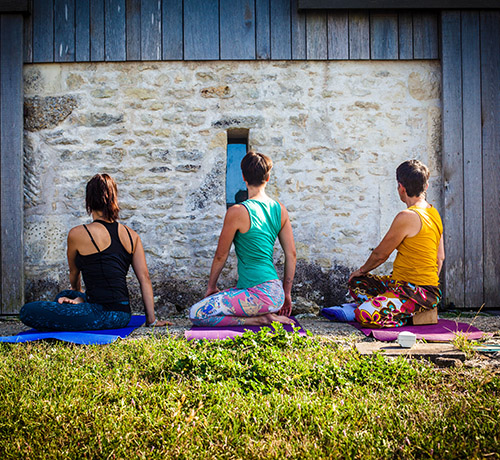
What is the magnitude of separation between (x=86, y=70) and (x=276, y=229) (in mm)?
3032

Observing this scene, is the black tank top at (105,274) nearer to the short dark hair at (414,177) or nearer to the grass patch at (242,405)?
the grass patch at (242,405)

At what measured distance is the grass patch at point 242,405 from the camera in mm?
1879

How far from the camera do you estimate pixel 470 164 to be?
5.37 metres

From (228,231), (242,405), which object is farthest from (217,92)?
(242,405)

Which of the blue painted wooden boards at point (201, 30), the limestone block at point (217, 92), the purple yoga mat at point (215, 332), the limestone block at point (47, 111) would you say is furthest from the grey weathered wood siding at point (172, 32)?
the purple yoga mat at point (215, 332)

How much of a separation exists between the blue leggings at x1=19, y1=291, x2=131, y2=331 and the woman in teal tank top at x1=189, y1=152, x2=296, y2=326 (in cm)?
74

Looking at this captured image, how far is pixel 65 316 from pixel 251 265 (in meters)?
1.53

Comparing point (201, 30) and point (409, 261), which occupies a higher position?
point (201, 30)

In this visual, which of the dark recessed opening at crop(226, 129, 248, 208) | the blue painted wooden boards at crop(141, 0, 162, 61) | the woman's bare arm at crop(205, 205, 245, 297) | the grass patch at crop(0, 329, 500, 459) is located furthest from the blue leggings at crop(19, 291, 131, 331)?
the blue painted wooden boards at crop(141, 0, 162, 61)

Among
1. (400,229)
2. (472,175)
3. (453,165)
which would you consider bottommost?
(400,229)

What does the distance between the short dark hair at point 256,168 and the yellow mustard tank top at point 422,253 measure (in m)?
1.30

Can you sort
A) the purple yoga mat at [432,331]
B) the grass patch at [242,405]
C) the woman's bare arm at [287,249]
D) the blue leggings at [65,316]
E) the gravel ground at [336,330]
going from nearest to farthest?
the grass patch at [242,405] < the gravel ground at [336,330] < the purple yoga mat at [432,331] < the blue leggings at [65,316] < the woman's bare arm at [287,249]

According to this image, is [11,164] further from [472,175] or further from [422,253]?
[472,175]

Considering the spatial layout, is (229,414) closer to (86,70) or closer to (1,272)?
(1,272)
